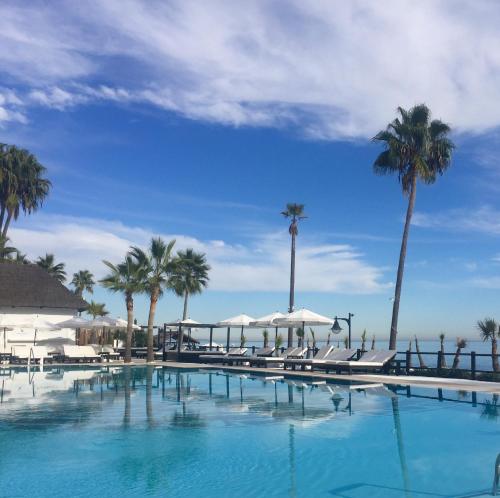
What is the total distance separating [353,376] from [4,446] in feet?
40.2

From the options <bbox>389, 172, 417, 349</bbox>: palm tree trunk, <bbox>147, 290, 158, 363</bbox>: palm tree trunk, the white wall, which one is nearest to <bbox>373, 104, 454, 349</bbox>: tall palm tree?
<bbox>389, 172, 417, 349</bbox>: palm tree trunk

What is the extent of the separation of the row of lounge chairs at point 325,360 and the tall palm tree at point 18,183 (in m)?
24.8

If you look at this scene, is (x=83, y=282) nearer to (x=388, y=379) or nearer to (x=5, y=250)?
(x=5, y=250)

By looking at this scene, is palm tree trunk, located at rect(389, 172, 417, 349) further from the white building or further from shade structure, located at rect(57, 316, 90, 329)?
the white building

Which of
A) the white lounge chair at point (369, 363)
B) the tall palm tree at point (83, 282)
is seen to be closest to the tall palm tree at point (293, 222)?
the white lounge chair at point (369, 363)

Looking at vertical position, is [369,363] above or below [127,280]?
below

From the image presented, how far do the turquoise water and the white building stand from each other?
51.5ft

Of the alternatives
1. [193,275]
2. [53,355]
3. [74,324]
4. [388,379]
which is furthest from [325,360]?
[193,275]

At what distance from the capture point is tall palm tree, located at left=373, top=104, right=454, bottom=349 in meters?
24.8

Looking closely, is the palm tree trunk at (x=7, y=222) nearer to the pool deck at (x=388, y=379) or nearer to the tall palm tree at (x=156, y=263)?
the tall palm tree at (x=156, y=263)

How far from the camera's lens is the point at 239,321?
2725 centimetres

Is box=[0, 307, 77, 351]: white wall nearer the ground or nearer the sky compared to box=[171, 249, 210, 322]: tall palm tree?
nearer the ground

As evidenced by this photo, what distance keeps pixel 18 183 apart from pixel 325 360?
3226 centimetres

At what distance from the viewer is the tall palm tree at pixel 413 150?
24.8 m
